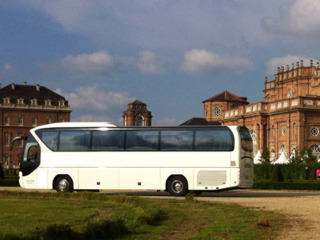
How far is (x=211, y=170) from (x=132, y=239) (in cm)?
1299

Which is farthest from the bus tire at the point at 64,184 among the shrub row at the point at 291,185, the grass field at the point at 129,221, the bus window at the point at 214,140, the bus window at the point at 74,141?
the shrub row at the point at 291,185

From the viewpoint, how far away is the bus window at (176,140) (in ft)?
78.4

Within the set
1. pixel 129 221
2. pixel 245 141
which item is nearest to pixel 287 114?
pixel 245 141

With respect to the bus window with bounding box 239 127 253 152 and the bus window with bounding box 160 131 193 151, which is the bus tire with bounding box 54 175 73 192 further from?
the bus window with bounding box 239 127 253 152

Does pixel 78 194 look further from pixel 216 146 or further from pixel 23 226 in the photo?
pixel 23 226

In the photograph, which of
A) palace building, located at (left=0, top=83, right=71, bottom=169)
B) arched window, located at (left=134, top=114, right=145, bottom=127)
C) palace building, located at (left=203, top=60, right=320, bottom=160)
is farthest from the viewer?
arched window, located at (left=134, top=114, right=145, bottom=127)

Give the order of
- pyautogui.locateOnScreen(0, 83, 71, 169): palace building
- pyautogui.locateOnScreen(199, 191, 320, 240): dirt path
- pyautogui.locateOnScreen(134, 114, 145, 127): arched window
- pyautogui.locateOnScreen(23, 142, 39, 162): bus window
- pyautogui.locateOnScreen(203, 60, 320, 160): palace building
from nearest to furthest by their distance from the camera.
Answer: pyautogui.locateOnScreen(199, 191, 320, 240): dirt path
pyautogui.locateOnScreen(23, 142, 39, 162): bus window
pyautogui.locateOnScreen(203, 60, 320, 160): palace building
pyautogui.locateOnScreen(0, 83, 71, 169): palace building
pyautogui.locateOnScreen(134, 114, 145, 127): arched window

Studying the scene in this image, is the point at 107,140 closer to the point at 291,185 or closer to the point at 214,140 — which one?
the point at 214,140

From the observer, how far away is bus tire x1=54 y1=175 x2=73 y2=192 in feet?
81.1

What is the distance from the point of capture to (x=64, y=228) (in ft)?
32.4

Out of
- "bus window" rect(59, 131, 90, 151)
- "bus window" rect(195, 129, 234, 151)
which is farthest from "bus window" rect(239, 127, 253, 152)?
"bus window" rect(59, 131, 90, 151)

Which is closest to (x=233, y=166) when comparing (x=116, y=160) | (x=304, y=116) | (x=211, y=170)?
(x=211, y=170)

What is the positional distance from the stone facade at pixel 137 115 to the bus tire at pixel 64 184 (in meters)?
99.9

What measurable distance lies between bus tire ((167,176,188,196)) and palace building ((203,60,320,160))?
44533mm
